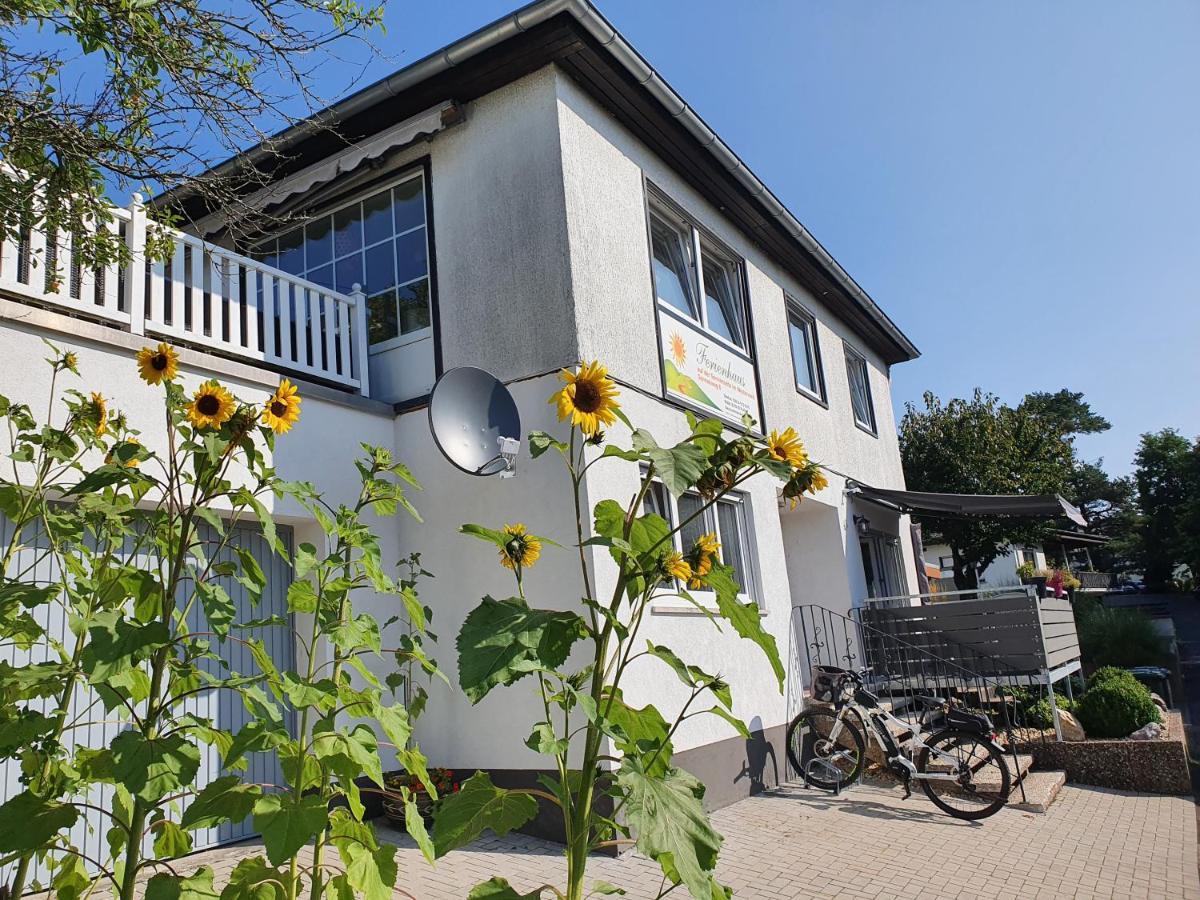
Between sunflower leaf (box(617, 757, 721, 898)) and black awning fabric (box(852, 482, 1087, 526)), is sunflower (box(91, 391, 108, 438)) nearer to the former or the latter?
sunflower leaf (box(617, 757, 721, 898))

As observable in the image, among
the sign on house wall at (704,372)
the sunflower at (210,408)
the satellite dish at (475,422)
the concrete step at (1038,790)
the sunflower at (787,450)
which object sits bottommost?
the concrete step at (1038,790)

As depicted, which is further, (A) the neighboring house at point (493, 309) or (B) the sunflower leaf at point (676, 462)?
(A) the neighboring house at point (493, 309)

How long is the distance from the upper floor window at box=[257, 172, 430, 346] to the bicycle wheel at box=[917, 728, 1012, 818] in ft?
19.4

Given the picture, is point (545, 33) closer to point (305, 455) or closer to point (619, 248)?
point (619, 248)

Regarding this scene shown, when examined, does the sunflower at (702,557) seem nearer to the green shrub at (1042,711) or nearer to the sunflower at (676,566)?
the sunflower at (676,566)

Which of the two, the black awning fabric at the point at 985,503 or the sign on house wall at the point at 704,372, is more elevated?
the sign on house wall at the point at 704,372

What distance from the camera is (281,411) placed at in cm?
285

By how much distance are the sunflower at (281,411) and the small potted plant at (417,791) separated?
370 cm

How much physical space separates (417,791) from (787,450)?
4.90m

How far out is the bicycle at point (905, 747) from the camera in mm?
6871

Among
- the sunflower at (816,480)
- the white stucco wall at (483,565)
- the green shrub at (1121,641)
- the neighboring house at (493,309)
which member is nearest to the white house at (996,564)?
the green shrub at (1121,641)

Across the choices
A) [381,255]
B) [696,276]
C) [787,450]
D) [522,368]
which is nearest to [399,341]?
[381,255]

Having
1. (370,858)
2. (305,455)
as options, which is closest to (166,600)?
(370,858)

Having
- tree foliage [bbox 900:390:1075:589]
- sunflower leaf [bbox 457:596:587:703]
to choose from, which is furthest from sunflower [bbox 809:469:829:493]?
tree foliage [bbox 900:390:1075:589]
